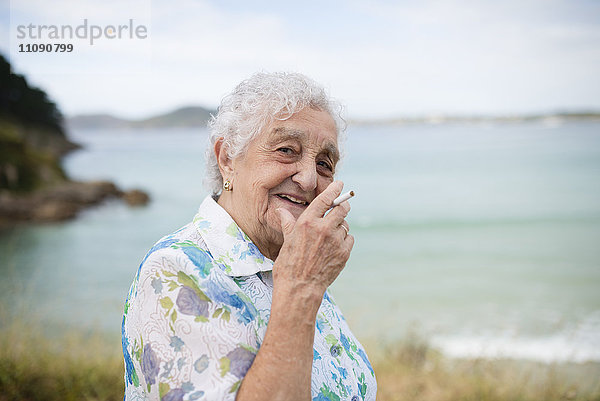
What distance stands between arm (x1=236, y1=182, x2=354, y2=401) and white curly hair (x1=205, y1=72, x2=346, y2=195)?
35 centimetres

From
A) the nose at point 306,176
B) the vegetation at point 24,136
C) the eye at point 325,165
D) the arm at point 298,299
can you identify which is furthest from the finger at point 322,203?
the vegetation at point 24,136

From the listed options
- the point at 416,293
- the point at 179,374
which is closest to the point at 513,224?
the point at 416,293

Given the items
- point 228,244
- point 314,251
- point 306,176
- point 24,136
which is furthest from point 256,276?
point 24,136

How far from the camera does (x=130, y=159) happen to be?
3794 cm

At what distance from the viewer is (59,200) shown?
1420cm

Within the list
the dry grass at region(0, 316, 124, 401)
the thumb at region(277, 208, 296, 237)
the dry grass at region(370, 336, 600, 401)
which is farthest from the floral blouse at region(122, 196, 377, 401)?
the dry grass at region(370, 336, 600, 401)

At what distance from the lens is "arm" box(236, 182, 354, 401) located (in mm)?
1040

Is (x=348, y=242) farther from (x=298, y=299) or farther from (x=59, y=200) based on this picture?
(x=59, y=200)

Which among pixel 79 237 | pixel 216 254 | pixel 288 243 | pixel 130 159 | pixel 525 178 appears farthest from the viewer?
pixel 130 159

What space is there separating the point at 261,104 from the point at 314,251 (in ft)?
1.87

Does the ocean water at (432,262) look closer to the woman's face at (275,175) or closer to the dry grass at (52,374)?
the woman's face at (275,175)

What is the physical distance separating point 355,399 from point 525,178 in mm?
27362

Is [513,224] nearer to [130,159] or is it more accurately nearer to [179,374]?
[179,374]

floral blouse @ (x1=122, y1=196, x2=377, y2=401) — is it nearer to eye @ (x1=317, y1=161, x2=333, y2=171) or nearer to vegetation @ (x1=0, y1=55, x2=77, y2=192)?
eye @ (x1=317, y1=161, x2=333, y2=171)
